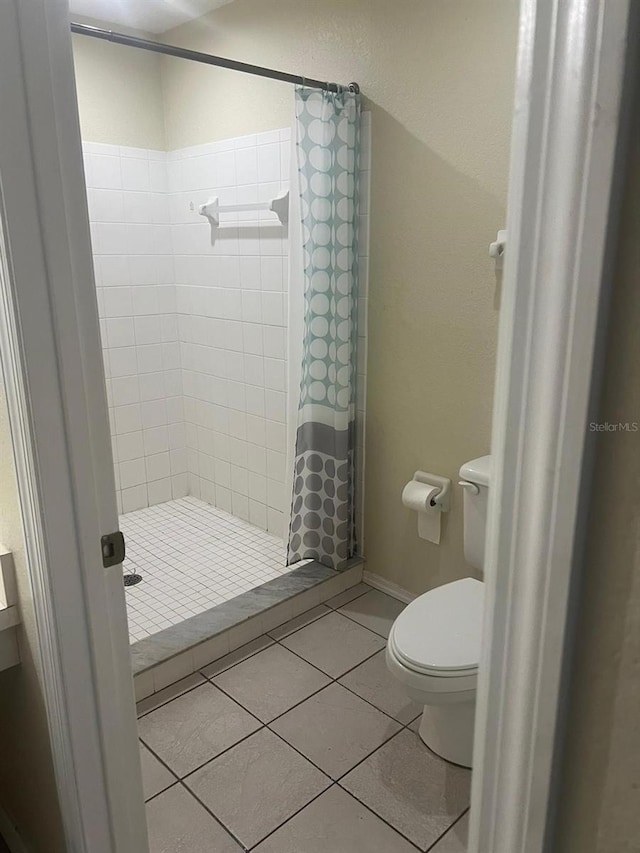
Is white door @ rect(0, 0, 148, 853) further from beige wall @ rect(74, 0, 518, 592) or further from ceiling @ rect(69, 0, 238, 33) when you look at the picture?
ceiling @ rect(69, 0, 238, 33)

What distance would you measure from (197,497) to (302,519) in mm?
1104

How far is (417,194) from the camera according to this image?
7.65ft

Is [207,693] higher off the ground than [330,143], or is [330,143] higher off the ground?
[330,143]

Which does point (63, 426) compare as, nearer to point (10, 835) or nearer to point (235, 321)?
point (10, 835)

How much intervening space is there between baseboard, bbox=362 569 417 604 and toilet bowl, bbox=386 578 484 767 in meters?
0.67

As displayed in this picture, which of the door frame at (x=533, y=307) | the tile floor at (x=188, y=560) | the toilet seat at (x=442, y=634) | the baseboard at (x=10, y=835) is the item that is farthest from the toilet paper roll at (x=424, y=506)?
the door frame at (x=533, y=307)

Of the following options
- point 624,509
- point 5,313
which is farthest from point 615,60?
point 5,313

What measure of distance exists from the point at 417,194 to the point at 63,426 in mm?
1691

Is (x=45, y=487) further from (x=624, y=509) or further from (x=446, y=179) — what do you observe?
(x=446, y=179)

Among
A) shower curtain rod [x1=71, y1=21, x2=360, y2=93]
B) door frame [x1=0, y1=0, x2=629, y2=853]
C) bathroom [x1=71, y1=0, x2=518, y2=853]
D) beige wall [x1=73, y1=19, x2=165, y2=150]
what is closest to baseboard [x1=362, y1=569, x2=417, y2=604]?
bathroom [x1=71, y1=0, x2=518, y2=853]

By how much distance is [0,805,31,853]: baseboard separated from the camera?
5.03 feet

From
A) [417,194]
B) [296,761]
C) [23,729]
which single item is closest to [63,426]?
[23,729]

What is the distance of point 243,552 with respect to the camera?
3.09 metres

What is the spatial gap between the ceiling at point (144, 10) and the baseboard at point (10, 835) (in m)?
2.95
